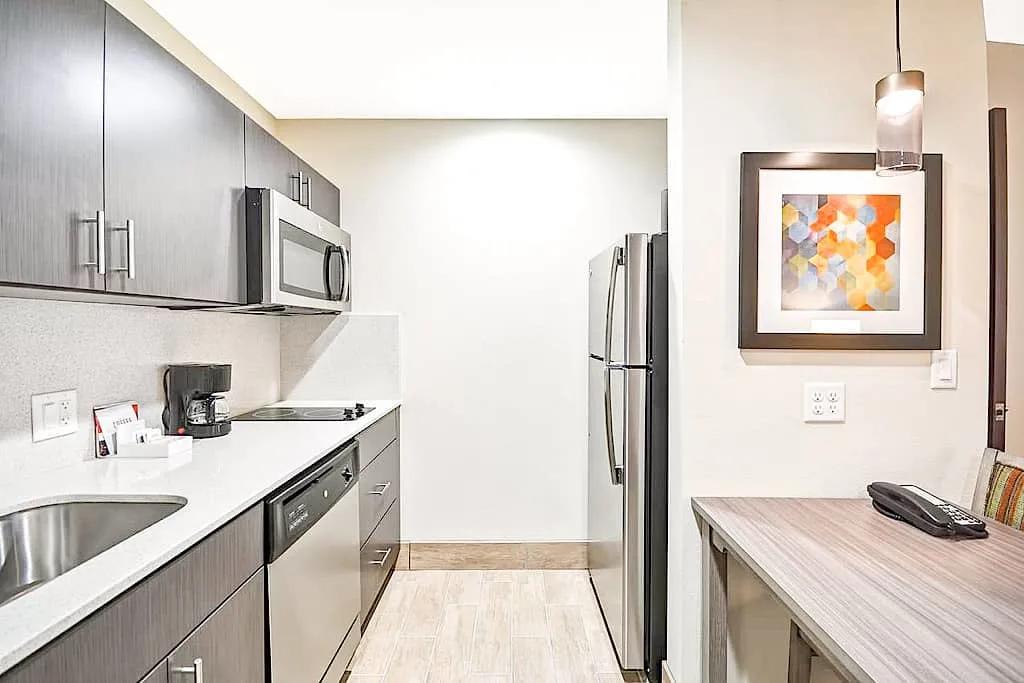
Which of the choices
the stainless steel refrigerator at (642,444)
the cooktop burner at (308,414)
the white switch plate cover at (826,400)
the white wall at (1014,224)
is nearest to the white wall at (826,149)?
the white switch plate cover at (826,400)

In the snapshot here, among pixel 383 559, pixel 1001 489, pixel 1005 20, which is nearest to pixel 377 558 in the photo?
pixel 383 559

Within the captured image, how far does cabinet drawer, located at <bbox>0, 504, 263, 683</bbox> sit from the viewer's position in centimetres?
107

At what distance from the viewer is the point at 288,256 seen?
287cm

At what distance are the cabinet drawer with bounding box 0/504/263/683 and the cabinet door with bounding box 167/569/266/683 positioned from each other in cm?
3

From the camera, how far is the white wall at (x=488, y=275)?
4.13 m

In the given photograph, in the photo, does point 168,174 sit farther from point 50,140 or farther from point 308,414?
point 308,414

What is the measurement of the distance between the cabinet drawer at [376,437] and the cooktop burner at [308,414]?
0.29ft

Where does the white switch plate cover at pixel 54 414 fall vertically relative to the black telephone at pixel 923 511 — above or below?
above

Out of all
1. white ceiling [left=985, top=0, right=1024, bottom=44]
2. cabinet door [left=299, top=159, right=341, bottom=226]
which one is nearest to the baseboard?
cabinet door [left=299, top=159, right=341, bottom=226]

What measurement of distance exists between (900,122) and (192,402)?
7.93 feet

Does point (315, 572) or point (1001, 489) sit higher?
point (1001, 489)

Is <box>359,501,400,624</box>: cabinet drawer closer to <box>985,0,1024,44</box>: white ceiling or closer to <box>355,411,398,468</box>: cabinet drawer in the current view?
<box>355,411,398,468</box>: cabinet drawer

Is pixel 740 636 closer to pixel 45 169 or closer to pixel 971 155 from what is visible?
pixel 971 155

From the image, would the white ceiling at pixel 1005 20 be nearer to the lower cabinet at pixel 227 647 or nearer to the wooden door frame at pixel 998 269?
the wooden door frame at pixel 998 269
